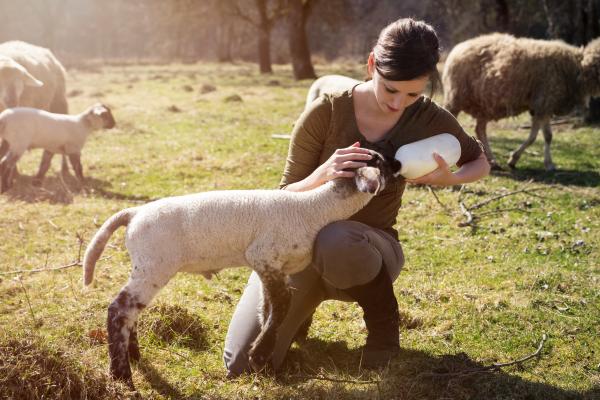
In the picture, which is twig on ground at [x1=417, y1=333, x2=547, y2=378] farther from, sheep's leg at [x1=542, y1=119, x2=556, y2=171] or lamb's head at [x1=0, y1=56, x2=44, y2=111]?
lamb's head at [x1=0, y1=56, x2=44, y2=111]

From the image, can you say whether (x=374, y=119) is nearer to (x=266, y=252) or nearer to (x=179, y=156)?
(x=266, y=252)

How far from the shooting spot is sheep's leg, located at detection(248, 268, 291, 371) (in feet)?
10.4

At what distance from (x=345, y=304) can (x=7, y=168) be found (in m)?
5.53

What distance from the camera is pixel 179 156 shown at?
9781mm

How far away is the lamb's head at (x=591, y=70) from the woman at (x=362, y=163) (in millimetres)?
6487

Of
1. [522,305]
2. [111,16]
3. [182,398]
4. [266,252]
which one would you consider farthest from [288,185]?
[111,16]

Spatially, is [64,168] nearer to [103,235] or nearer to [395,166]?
[103,235]

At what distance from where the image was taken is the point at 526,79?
899cm

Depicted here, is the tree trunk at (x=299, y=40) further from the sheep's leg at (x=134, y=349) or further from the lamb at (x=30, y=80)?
the sheep's leg at (x=134, y=349)

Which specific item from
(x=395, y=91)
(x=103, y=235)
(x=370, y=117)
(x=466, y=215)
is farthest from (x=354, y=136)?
(x=466, y=215)

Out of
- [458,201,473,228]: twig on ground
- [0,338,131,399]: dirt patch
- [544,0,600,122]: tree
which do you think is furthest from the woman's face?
[544,0,600,122]: tree

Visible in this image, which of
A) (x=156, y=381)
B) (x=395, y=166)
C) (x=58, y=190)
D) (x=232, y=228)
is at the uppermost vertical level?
(x=395, y=166)

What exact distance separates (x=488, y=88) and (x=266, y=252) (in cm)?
706

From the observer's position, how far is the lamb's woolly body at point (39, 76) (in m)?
9.45
